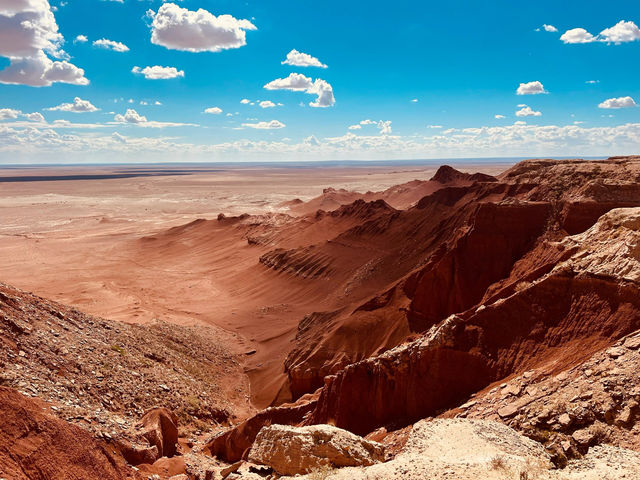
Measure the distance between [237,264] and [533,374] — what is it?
45.7m

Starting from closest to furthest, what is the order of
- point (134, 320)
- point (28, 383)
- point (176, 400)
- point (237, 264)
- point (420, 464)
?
point (420, 464)
point (28, 383)
point (176, 400)
point (134, 320)
point (237, 264)

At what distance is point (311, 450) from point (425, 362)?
5941 mm

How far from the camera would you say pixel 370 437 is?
14.4 metres

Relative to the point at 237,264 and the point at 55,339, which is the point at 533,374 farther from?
the point at 237,264

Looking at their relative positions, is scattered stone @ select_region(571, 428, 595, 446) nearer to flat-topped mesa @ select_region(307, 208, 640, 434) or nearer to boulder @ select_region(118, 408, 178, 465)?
flat-topped mesa @ select_region(307, 208, 640, 434)

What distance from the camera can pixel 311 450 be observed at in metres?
10.7

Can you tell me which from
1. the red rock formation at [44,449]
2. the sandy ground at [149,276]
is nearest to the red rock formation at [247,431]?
the red rock formation at [44,449]

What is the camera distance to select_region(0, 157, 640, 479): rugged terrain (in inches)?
393

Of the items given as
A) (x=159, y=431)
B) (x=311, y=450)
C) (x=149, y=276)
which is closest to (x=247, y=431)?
(x=159, y=431)

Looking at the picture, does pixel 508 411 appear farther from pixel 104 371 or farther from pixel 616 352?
pixel 104 371

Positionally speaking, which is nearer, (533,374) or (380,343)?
(533,374)

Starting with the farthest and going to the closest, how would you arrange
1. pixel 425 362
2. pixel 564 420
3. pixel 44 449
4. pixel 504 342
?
pixel 425 362 < pixel 504 342 < pixel 44 449 < pixel 564 420

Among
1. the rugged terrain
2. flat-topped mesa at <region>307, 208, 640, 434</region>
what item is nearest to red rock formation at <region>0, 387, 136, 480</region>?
the rugged terrain

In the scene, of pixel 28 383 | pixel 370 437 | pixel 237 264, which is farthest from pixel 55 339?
pixel 237 264
